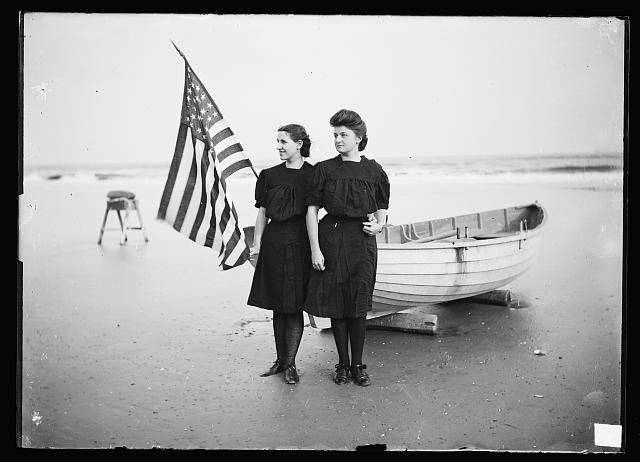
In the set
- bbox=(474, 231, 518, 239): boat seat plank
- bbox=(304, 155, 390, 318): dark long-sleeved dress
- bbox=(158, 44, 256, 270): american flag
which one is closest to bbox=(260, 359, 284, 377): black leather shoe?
bbox=(304, 155, 390, 318): dark long-sleeved dress

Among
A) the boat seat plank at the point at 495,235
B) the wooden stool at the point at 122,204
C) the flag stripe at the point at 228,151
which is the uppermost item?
the flag stripe at the point at 228,151

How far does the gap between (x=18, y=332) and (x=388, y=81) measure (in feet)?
7.88

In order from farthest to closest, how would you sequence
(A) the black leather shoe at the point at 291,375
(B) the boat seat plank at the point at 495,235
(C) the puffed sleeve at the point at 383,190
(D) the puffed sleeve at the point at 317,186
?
(B) the boat seat plank at the point at 495,235, (A) the black leather shoe at the point at 291,375, (C) the puffed sleeve at the point at 383,190, (D) the puffed sleeve at the point at 317,186

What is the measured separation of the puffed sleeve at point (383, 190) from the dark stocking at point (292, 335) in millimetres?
723

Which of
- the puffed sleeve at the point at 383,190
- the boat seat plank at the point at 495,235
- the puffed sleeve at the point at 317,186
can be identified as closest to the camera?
the puffed sleeve at the point at 317,186

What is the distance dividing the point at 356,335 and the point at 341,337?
0.08m

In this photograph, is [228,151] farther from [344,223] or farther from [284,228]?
[344,223]

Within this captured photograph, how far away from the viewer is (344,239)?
15.2 feet

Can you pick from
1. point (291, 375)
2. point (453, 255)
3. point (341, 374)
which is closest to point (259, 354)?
point (291, 375)

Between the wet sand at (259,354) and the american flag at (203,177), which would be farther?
the american flag at (203,177)

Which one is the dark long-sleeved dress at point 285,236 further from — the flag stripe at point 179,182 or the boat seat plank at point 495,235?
the boat seat plank at point 495,235

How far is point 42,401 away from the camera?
486 cm

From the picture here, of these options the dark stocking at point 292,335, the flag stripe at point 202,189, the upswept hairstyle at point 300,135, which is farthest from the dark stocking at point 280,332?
the upswept hairstyle at point 300,135

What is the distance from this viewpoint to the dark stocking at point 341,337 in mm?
4715
